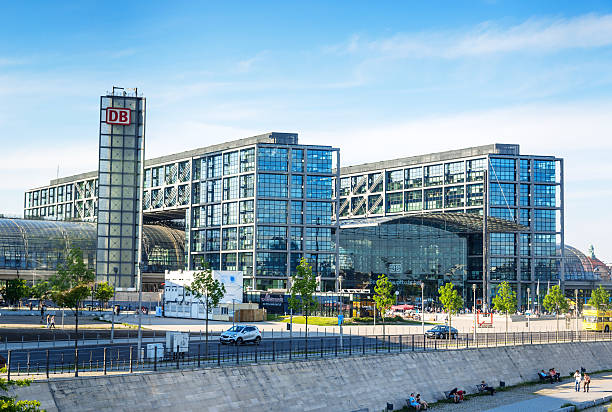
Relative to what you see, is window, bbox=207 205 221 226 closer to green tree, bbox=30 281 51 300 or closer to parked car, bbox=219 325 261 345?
green tree, bbox=30 281 51 300

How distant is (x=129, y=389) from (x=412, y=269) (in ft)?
431

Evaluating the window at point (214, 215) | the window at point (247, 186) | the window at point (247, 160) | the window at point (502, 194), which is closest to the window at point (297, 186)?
the window at point (247, 186)

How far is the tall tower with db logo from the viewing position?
5261 inches

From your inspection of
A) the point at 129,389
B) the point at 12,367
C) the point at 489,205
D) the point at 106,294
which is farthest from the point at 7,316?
the point at 489,205

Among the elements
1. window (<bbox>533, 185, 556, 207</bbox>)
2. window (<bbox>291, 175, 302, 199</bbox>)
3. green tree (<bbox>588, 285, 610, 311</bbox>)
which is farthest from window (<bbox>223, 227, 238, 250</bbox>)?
green tree (<bbox>588, 285, 610, 311</bbox>)

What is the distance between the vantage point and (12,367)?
41.0 m

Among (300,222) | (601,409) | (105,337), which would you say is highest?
(300,222)

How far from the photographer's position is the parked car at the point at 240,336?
59.2 meters

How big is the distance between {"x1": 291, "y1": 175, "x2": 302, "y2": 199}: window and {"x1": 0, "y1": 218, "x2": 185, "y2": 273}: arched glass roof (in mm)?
44997

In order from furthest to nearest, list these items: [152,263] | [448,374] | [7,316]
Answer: [152,263] → [7,316] → [448,374]

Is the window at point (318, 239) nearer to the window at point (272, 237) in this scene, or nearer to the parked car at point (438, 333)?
the window at point (272, 237)

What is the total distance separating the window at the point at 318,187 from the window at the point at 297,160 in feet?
8.69

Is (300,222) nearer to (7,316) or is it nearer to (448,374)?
(7,316)

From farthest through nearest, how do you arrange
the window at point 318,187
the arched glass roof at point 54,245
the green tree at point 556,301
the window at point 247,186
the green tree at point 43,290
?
the arched glass roof at point 54,245 → the window at point 318,187 → the window at point 247,186 → the green tree at point 556,301 → the green tree at point 43,290
